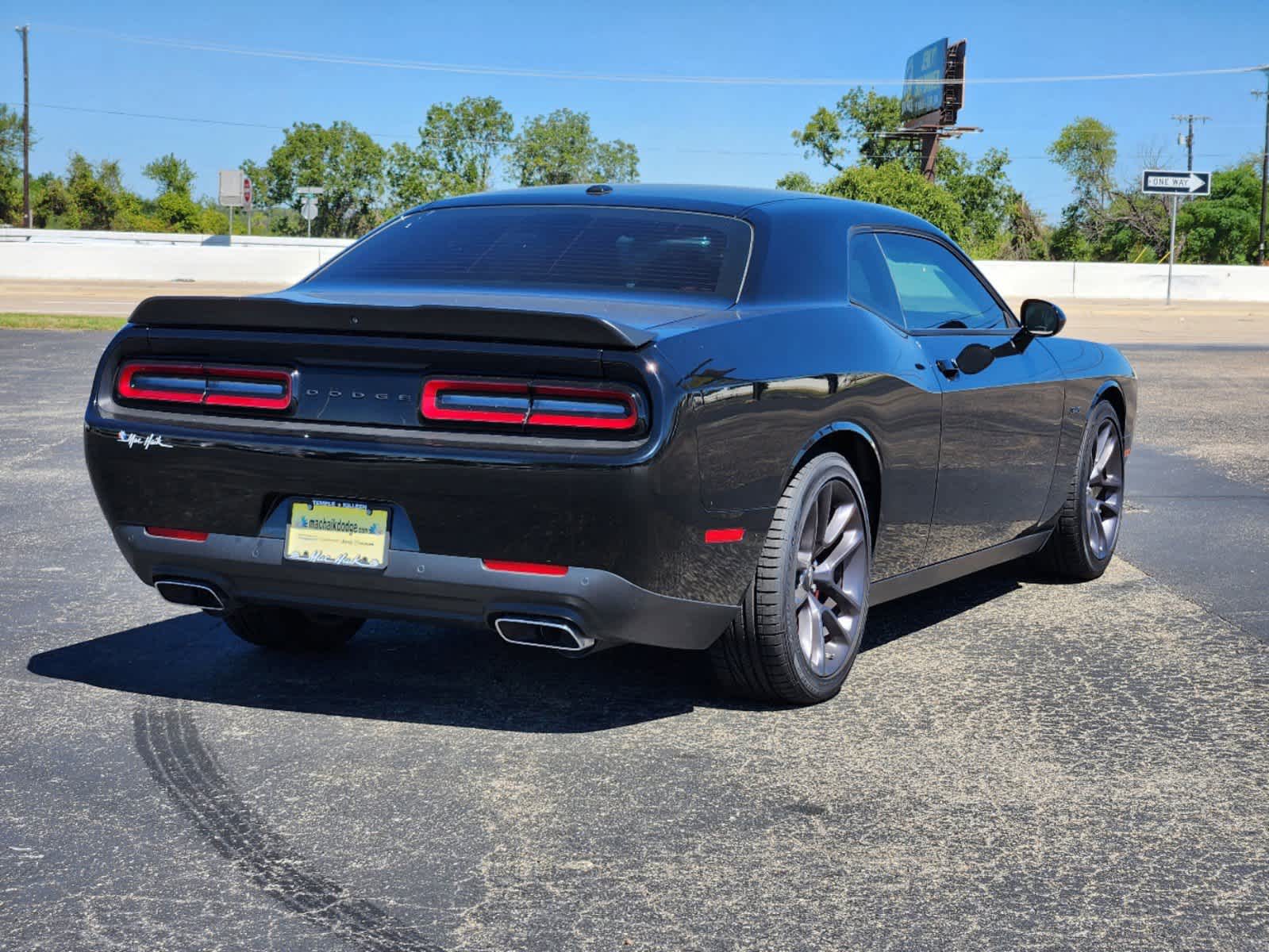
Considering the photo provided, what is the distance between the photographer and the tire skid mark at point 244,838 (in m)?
3.01

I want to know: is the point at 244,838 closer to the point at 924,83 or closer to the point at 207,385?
the point at 207,385

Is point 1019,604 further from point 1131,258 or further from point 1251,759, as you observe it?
point 1131,258

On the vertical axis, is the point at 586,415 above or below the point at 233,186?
below

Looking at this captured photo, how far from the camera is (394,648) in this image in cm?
537

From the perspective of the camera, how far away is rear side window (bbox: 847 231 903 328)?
5.04 metres

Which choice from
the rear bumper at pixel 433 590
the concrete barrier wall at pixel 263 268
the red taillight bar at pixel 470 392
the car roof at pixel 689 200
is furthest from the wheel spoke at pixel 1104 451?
the concrete barrier wall at pixel 263 268

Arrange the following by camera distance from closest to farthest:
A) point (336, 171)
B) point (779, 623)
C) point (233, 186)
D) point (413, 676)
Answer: point (779, 623) → point (413, 676) → point (233, 186) → point (336, 171)

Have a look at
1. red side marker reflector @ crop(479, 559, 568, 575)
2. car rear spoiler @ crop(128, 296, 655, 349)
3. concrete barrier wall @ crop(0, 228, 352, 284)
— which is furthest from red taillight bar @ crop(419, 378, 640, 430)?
concrete barrier wall @ crop(0, 228, 352, 284)

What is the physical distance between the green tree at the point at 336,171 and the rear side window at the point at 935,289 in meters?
108

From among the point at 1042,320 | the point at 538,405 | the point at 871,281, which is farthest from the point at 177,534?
the point at 1042,320

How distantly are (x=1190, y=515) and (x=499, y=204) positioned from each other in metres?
4.92

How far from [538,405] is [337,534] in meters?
0.64

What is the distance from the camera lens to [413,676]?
4977 mm

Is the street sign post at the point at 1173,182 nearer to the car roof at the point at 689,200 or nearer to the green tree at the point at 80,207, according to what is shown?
the car roof at the point at 689,200
